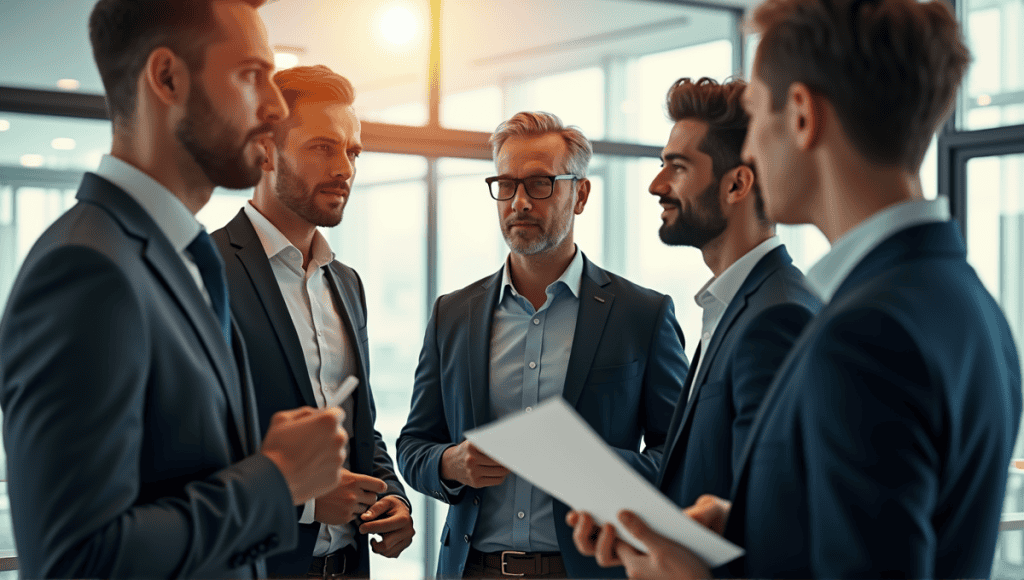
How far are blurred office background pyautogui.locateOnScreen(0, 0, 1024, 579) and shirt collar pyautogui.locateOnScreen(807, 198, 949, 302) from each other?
2867mm

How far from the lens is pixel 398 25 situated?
390 cm

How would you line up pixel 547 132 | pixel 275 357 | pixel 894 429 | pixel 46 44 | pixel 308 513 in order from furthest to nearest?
1. pixel 46 44
2. pixel 547 132
3. pixel 275 357
4. pixel 308 513
5. pixel 894 429

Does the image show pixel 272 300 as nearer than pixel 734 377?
No

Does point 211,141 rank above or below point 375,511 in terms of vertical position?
above

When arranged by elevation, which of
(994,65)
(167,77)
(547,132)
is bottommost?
(167,77)

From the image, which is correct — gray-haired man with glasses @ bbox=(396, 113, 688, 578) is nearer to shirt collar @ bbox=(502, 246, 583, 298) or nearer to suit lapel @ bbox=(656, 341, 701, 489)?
shirt collar @ bbox=(502, 246, 583, 298)

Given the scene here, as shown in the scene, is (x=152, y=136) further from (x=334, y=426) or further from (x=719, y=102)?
(x=719, y=102)

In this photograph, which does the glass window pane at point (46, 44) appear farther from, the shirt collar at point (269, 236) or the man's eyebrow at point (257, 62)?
the man's eyebrow at point (257, 62)

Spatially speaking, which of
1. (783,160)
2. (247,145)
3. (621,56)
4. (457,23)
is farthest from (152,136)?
(621,56)

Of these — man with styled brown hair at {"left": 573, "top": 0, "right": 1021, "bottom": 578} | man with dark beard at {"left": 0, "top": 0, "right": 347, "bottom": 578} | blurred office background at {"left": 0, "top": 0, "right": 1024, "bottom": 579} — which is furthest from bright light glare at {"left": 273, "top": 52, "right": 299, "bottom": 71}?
man with styled brown hair at {"left": 573, "top": 0, "right": 1021, "bottom": 578}

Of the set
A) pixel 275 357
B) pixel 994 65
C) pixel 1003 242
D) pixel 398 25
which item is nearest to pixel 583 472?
pixel 275 357

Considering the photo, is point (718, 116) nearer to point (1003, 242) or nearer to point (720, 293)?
point (720, 293)

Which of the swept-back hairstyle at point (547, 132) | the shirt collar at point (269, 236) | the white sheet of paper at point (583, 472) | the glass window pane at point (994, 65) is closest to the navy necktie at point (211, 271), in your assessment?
the white sheet of paper at point (583, 472)

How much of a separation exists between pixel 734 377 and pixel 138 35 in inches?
48.1
